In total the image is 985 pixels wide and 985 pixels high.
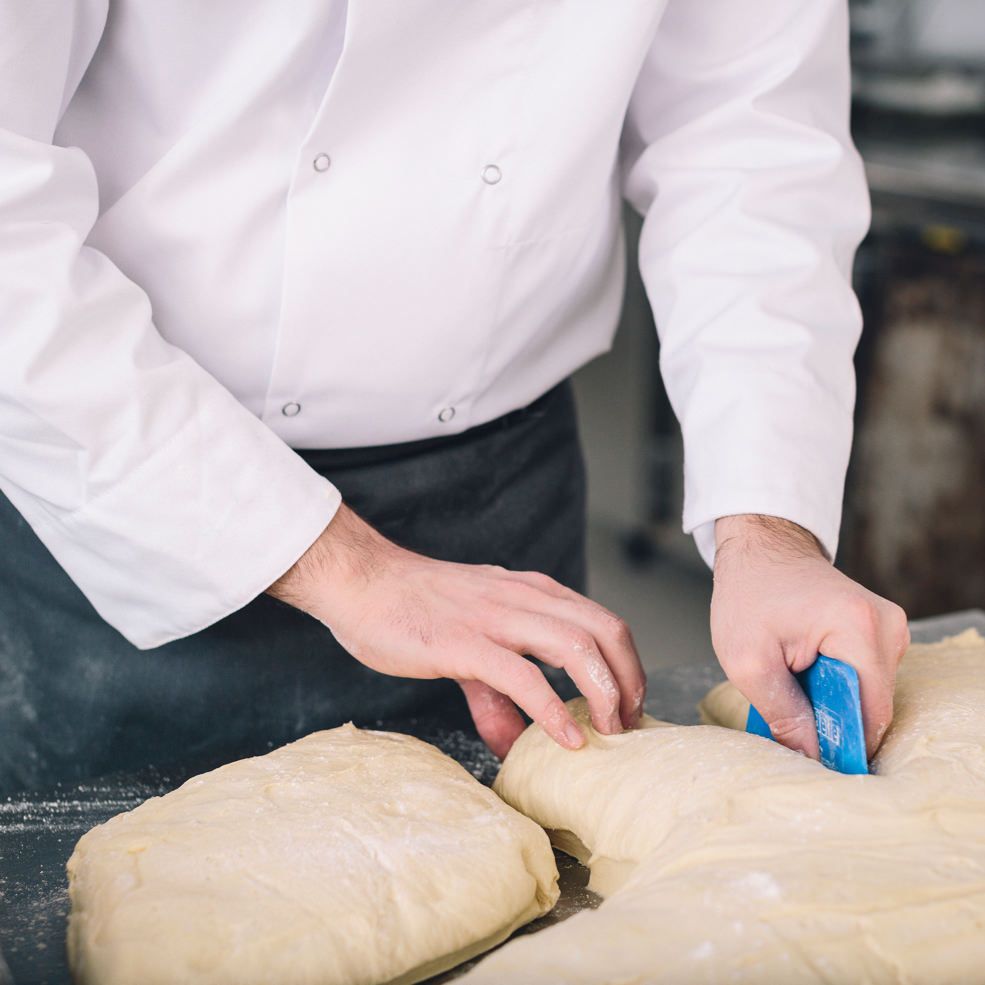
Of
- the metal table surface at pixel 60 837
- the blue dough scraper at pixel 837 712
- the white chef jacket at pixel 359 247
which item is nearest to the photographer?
the metal table surface at pixel 60 837

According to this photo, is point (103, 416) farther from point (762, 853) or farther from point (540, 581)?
point (762, 853)

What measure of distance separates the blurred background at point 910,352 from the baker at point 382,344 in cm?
132

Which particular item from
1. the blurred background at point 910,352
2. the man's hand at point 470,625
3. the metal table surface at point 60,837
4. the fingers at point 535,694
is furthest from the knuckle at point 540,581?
the blurred background at point 910,352

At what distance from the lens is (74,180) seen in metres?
1.11

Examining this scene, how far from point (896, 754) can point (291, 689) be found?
27.0 inches

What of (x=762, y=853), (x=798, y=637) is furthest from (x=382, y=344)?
(x=762, y=853)

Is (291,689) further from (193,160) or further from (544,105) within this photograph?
(544,105)

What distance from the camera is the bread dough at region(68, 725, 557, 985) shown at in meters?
0.83

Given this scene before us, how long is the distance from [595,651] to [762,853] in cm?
27

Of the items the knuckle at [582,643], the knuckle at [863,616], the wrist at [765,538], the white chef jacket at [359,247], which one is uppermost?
the white chef jacket at [359,247]

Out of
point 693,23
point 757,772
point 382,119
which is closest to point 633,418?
point 693,23

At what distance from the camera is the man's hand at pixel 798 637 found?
103cm

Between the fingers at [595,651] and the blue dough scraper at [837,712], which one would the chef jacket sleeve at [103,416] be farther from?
the blue dough scraper at [837,712]

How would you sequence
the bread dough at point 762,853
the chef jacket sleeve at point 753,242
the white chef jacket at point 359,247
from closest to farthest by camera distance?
the bread dough at point 762,853 < the white chef jacket at point 359,247 < the chef jacket sleeve at point 753,242
